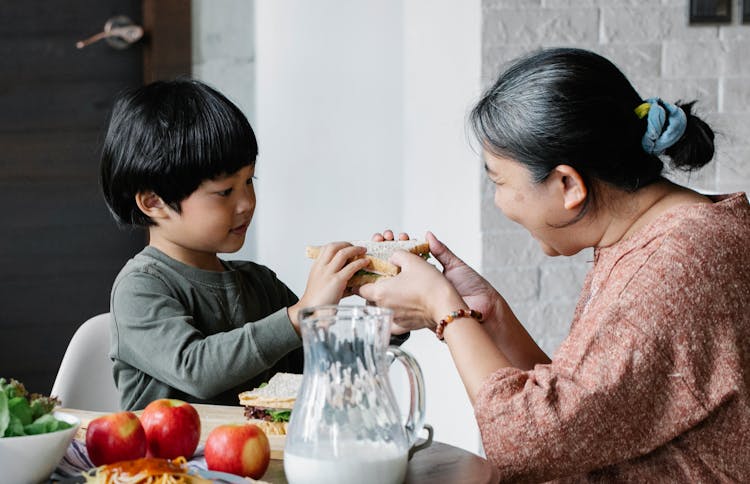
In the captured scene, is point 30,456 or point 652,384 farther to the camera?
point 652,384

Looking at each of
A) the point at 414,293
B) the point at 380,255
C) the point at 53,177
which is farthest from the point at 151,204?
the point at 53,177

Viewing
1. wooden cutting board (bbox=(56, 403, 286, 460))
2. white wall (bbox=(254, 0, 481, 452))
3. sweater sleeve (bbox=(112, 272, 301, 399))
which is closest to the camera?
wooden cutting board (bbox=(56, 403, 286, 460))

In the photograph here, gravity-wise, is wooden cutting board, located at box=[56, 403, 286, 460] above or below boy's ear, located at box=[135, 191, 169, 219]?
below

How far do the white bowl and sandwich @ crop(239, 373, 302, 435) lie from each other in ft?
0.98

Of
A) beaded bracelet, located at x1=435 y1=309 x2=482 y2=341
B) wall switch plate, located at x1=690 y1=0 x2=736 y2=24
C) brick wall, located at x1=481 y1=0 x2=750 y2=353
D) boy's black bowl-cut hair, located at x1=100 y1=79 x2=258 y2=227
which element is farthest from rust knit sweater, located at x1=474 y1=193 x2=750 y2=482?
wall switch plate, located at x1=690 y1=0 x2=736 y2=24

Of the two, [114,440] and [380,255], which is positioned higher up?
[380,255]

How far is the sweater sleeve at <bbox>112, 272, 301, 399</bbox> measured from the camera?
143 centimetres

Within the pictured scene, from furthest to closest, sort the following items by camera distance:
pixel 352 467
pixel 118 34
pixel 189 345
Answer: pixel 118 34 < pixel 189 345 < pixel 352 467

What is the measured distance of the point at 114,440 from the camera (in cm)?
100

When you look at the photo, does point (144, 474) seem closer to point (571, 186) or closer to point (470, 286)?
point (571, 186)

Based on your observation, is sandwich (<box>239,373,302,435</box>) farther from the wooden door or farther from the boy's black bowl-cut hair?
the wooden door

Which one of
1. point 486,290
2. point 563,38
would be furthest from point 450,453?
point 563,38

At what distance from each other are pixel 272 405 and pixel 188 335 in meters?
0.29

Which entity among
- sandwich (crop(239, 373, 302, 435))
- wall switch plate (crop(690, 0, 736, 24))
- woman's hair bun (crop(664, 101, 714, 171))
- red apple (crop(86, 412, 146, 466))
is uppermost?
wall switch plate (crop(690, 0, 736, 24))
